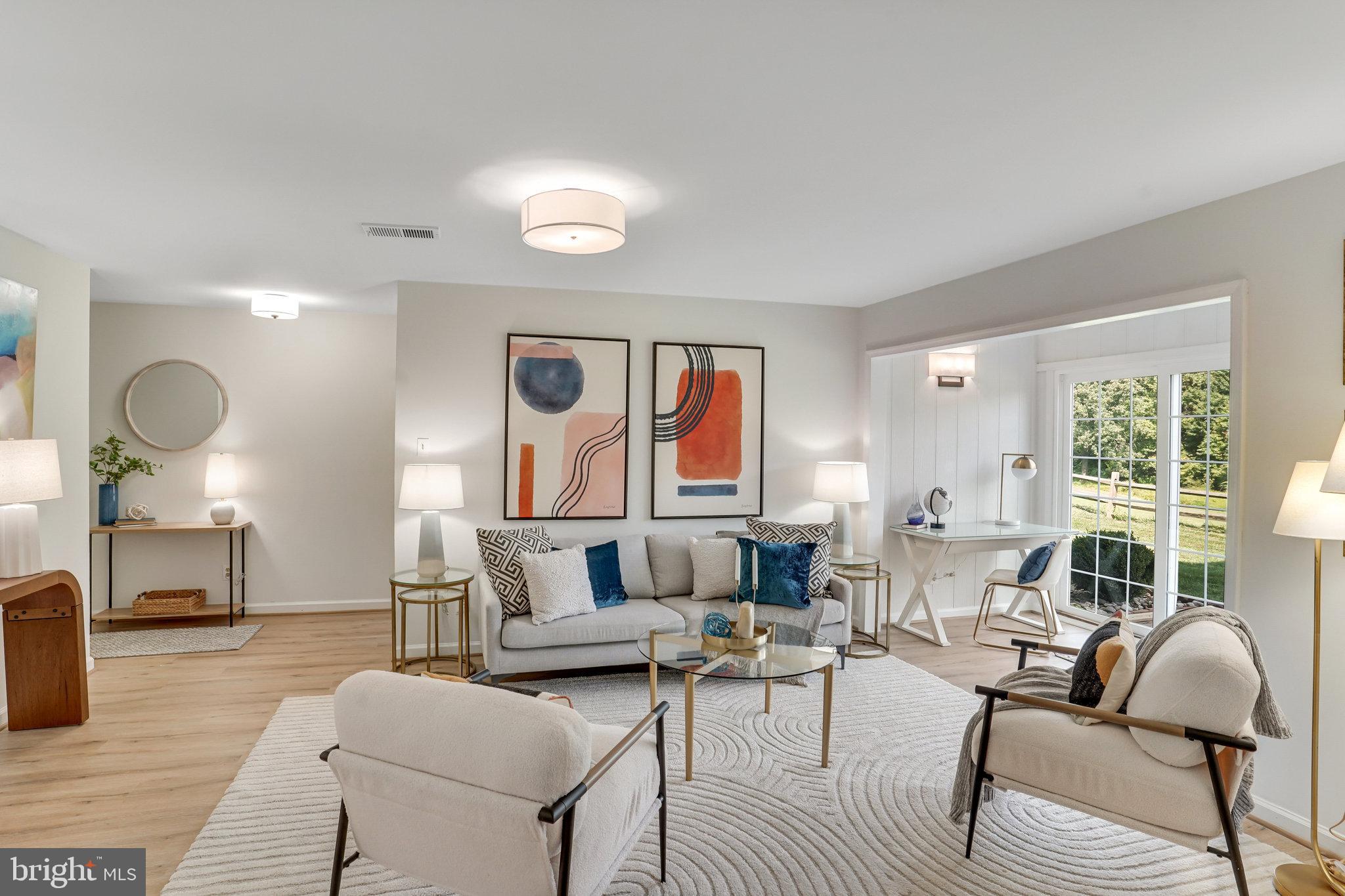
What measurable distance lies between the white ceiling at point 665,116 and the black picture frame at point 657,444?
1472 mm

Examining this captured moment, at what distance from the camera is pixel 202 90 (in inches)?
83.8

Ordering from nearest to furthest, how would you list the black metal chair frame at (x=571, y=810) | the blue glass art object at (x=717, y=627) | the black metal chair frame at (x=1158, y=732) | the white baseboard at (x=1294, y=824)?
1. the black metal chair frame at (x=571, y=810)
2. the black metal chair frame at (x=1158, y=732)
3. the white baseboard at (x=1294, y=824)
4. the blue glass art object at (x=717, y=627)

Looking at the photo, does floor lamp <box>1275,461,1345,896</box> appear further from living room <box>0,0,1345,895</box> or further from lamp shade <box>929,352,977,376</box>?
lamp shade <box>929,352,977,376</box>

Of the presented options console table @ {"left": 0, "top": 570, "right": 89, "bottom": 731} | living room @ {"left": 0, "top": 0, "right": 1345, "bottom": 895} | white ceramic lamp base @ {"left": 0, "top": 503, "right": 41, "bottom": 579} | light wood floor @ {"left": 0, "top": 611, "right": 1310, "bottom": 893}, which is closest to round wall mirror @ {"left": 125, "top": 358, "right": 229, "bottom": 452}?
living room @ {"left": 0, "top": 0, "right": 1345, "bottom": 895}

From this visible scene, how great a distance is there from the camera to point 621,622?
165 inches

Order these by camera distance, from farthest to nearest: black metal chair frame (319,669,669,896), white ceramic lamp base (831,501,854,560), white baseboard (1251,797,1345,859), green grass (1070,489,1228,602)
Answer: white ceramic lamp base (831,501,854,560)
green grass (1070,489,1228,602)
white baseboard (1251,797,1345,859)
black metal chair frame (319,669,669,896)

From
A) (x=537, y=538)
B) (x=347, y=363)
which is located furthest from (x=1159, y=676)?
(x=347, y=363)

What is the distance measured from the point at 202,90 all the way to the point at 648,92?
1285 millimetres

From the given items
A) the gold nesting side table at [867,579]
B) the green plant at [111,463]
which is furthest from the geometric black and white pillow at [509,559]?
the green plant at [111,463]

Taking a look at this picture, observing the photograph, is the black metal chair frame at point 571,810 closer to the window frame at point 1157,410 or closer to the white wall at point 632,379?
the white wall at point 632,379

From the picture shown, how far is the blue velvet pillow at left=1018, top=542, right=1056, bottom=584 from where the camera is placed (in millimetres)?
5070

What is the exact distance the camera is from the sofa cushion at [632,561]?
4.79 meters

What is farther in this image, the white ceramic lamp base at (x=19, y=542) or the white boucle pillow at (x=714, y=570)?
the white boucle pillow at (x=714, y=570)

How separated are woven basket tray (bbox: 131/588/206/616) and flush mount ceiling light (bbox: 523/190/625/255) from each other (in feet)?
14.6
